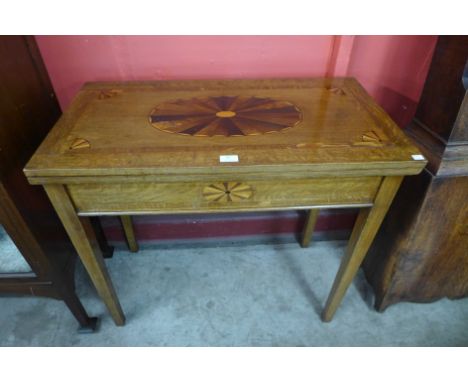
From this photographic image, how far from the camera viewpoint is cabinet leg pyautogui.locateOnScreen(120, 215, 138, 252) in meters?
1.57

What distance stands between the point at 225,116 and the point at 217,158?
0.25 m

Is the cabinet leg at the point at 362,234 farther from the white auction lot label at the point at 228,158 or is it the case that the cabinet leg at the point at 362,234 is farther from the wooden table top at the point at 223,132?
the white auction lot label at the point at 228,158

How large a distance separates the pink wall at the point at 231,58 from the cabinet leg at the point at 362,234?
610 millimetres

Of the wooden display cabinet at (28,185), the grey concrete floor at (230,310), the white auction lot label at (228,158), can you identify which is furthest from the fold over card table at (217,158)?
the grey concrete floor at (230,310)

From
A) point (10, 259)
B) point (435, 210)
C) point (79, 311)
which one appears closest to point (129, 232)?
point (79, 311)

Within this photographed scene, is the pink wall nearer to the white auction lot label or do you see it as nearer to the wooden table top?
the wooden table top

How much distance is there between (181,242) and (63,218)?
0.89 metres

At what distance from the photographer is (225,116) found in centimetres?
102

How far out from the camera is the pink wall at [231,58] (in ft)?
3.94

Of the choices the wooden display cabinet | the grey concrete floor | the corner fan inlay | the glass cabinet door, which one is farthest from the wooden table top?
the grey concrete floor

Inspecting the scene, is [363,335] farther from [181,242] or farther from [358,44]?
[358,44]

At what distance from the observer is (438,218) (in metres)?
1.13

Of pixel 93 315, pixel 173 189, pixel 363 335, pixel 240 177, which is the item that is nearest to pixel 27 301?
pixel 93 315

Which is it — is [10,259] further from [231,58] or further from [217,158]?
[231,58]
